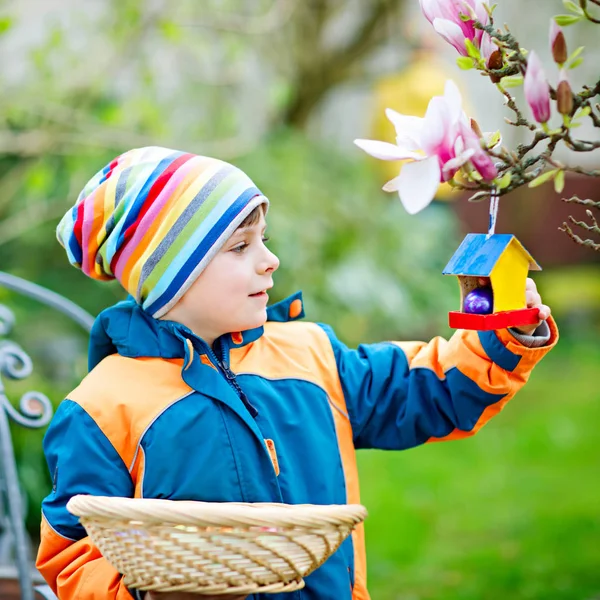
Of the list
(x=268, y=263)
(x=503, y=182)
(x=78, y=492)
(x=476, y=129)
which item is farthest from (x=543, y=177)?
(x=78, y=492)

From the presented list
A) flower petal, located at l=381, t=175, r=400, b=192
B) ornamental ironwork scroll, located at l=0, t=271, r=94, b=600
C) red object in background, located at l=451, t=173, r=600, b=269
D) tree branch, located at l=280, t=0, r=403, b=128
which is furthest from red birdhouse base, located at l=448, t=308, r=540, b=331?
red object in background, located at l=451, t=173, r=600, b=269

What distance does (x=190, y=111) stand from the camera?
480cm

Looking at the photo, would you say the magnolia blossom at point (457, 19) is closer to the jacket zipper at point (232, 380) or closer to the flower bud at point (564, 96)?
the flower bud at point (564, 96)

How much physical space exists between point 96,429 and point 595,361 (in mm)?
6213

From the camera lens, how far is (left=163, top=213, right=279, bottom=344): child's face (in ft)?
5.77

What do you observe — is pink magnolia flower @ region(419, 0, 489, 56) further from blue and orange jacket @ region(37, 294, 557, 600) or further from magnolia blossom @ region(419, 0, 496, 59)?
blue and orange jacket @ region(37, 294, 557, 600)

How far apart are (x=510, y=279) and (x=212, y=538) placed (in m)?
0.69

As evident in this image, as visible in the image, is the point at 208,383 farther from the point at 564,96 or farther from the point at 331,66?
the point at 331,66

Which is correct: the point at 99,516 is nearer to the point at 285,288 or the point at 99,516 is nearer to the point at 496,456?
the point at 285,288

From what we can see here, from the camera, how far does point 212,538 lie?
4.55ft

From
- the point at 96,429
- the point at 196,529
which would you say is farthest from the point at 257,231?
the point at 196,529

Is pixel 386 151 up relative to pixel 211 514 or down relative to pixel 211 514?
up

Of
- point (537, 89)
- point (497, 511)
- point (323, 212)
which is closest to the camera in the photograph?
point (537, 89)

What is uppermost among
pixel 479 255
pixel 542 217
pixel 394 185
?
pixel 394 185
